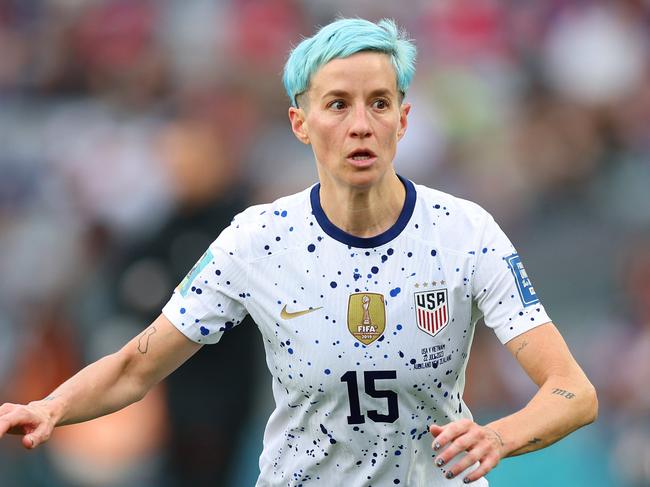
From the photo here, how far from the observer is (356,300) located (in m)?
4.88

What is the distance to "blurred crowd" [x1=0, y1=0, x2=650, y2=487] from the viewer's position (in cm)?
865

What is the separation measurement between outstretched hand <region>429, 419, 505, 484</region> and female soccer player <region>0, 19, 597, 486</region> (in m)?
0.68

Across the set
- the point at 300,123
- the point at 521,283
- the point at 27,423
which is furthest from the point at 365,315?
the point at 27,423

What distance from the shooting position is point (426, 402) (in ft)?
16.1

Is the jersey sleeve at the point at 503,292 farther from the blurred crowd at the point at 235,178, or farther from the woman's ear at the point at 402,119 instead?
the blurred crowd at the point at 235,178

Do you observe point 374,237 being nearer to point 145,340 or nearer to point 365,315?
point 365,315

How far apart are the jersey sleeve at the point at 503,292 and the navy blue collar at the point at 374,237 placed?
0.32 meters

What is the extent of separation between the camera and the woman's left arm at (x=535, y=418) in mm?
3984

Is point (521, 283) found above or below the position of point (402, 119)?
below

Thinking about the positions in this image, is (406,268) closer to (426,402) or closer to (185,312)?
(426,402)

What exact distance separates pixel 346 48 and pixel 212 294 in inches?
A: 42.6

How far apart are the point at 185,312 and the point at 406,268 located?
0.89m

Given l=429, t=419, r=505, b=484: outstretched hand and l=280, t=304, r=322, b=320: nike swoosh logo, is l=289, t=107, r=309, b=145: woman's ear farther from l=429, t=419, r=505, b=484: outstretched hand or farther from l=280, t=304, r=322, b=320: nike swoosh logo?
l=429, t=419, r=505, b=484: outstretched hand

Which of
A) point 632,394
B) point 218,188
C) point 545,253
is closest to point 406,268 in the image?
point 218,188
